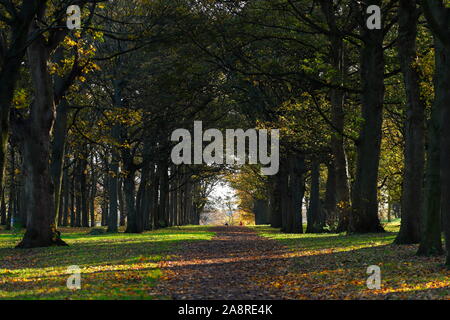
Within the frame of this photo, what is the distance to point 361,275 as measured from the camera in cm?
1337

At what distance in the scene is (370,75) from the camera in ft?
84.1

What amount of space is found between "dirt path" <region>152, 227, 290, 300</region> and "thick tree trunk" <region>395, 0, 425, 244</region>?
182 inches

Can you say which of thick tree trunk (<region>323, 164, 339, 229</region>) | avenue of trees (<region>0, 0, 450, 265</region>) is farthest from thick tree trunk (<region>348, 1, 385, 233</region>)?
thick tree trunk (<region>323, 164, 339, 229</region>)

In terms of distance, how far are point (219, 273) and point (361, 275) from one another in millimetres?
3834

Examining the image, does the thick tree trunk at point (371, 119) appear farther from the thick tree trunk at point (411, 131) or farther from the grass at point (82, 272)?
the grass at point (82, 272)

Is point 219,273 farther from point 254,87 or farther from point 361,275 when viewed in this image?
point 254,87

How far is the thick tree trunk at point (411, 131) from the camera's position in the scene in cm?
1934

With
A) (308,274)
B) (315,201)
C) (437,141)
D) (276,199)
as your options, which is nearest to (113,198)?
(315,201)

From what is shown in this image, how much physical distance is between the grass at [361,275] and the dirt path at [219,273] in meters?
0.53

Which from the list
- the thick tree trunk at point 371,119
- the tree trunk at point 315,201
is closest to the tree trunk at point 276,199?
the tree trunk at point 315,201

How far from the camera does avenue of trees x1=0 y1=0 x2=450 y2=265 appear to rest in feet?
59.1
